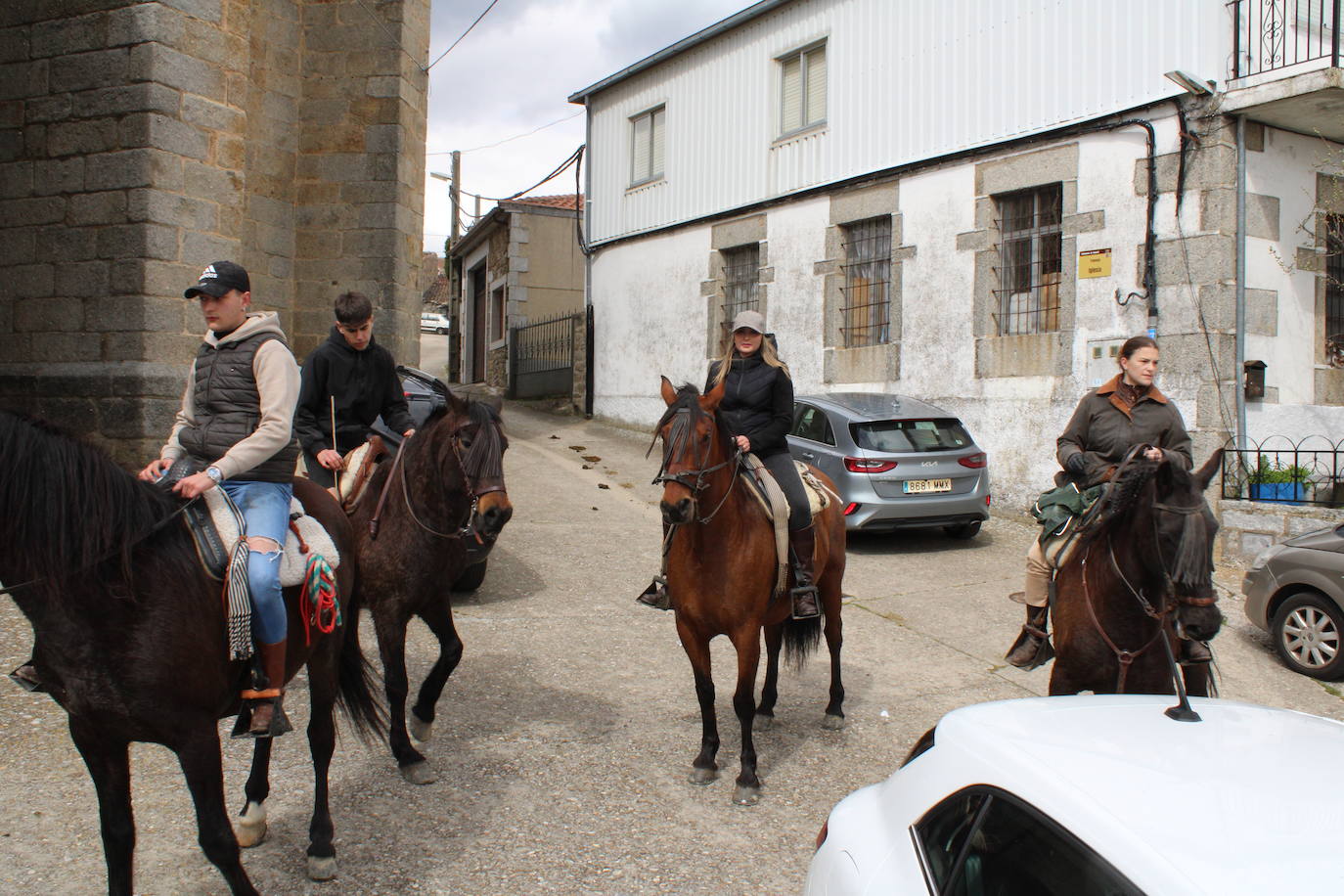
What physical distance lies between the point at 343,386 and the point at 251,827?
2.64 m

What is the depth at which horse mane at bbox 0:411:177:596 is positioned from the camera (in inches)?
115

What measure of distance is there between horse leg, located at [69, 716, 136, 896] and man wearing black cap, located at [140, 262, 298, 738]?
0.45 metres

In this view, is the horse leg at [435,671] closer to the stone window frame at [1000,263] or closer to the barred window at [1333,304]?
the stone window frame at [1000,263]

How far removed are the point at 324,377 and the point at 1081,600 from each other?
14.2 feet

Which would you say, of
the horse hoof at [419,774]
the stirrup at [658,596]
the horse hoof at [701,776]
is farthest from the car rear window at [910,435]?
the horse hoof at [419,774]

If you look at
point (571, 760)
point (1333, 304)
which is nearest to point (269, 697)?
point (571, 760)

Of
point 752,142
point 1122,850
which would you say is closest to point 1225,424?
point 752,142

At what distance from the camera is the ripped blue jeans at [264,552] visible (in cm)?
342

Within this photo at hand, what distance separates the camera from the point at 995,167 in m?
13.0

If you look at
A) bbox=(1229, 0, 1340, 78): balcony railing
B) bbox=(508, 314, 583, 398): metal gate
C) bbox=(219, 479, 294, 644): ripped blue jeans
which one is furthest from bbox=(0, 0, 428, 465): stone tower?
bbox=(508, 314, 583, 398): metal gate

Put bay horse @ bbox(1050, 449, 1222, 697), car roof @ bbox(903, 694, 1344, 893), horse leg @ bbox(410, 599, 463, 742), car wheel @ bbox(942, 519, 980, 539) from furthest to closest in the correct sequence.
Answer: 1. car wheel @ bbox(942, 519, 980, 539)
2. horse leg @ bbox(410, 599, 463, 742)
3. bay horse @ bbox(1050, 449, 1222, 697)
4. car roof @ bbox(903, 694, 1344, 893)

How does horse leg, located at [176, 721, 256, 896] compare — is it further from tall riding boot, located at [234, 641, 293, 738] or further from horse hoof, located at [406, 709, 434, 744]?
horse hoof, located at [406, 709, 434, 744]

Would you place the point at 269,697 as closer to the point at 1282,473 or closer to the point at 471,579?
the point at 471,579

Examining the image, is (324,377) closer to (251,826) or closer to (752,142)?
(251,826)
